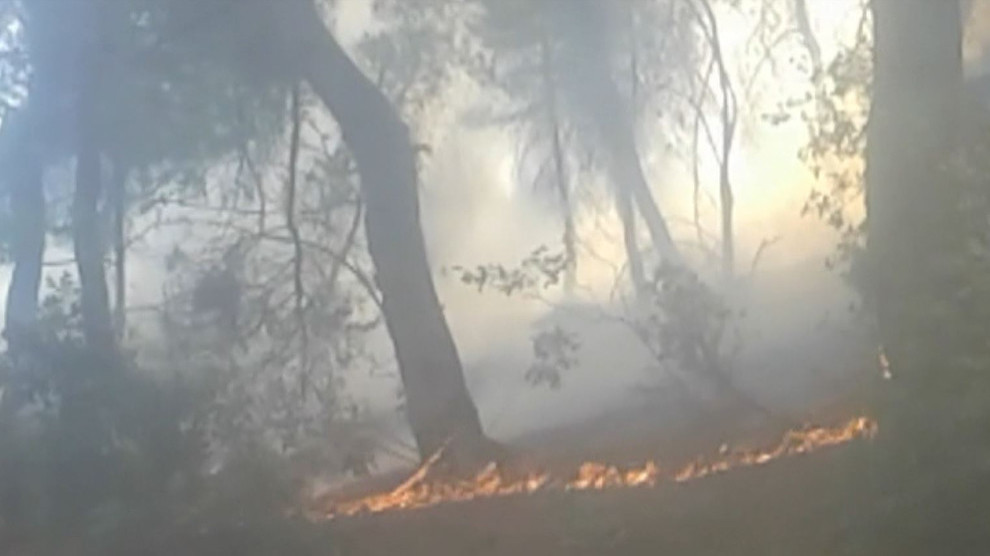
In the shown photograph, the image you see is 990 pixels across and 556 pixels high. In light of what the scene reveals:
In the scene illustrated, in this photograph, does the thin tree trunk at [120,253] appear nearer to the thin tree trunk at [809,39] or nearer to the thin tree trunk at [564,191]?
the thin tree trunk at [564,191]

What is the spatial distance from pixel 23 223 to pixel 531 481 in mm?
547

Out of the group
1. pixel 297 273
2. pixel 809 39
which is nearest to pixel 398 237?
pixel 297 273

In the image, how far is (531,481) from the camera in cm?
149

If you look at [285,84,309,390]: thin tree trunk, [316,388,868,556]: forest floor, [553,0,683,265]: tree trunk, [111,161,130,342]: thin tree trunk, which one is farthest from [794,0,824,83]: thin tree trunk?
[111,161,130,342]: thin tree trunk

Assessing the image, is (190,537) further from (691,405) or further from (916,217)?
(916,217)

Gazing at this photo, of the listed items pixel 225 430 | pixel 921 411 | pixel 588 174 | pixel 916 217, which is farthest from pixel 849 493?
pixel 225 430

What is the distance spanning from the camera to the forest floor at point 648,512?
148 centimetres

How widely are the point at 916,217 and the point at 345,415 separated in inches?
24.2

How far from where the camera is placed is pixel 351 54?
1.50 metres

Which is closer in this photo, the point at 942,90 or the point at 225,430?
the point at 225,430

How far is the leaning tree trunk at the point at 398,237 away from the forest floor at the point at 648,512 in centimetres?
7

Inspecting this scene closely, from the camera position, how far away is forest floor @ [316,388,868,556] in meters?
1.48

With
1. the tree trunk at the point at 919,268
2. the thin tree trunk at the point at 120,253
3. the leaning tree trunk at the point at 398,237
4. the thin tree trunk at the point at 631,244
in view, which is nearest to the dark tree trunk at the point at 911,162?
the tree trunk at the point at 919,268

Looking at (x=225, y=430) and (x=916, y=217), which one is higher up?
(x=916, y=217)
